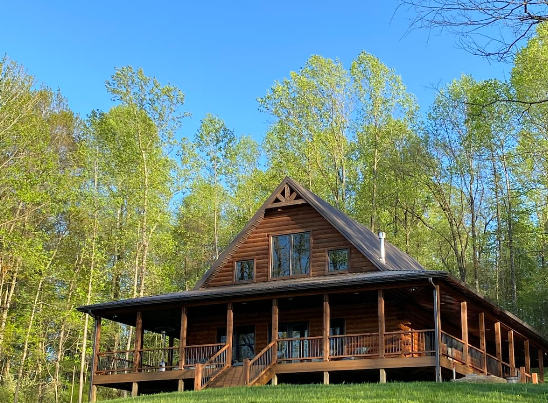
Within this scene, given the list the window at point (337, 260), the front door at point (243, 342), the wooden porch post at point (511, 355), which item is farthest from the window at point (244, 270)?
the wooden porch post at point (511, 355)

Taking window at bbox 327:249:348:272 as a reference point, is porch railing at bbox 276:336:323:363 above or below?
below

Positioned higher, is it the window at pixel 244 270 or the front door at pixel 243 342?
the window at pixel 244 270

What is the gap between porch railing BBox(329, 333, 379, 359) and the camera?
70.9 ft

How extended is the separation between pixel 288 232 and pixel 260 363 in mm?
5530

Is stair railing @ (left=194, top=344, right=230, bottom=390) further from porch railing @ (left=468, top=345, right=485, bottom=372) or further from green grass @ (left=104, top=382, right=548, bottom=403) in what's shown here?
porch railing @ (left=468, top=345, right=485, bottom=372)

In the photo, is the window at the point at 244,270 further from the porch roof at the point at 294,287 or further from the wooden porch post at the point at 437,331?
the wooden porch post at the point at 437,331

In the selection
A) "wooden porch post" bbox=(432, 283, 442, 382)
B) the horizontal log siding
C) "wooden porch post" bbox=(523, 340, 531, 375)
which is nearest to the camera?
"wooden porch post" bbox=(432, 283, 442, 382)

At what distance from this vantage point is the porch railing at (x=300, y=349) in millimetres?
22172

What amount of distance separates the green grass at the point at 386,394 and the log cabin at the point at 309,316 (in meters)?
3.65

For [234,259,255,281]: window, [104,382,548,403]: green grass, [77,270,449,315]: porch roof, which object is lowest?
[104,382,548,403]: green grass

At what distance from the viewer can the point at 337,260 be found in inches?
944

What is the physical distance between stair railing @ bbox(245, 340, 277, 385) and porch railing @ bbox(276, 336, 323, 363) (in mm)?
623

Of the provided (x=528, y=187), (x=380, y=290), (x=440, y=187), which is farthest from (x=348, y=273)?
(x=440, y=187)

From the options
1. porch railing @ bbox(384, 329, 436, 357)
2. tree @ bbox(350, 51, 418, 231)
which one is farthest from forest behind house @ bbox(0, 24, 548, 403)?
porch railing @ bbox(384, 329, 436, 357)
